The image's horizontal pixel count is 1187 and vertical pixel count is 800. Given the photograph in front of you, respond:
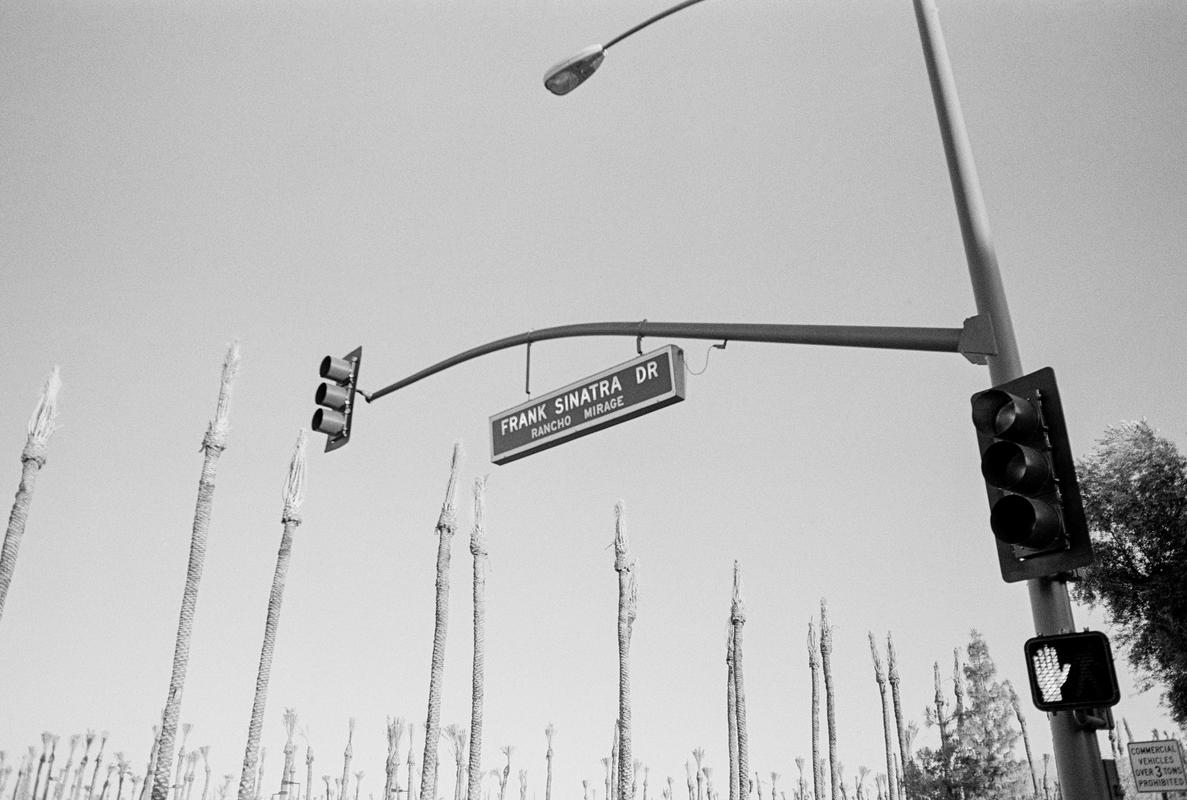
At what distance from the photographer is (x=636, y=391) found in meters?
7.67

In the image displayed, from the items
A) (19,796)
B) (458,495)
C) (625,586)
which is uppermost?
(458,495)

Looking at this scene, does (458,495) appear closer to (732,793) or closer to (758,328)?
(732,793)

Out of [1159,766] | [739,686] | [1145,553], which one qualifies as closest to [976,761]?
[739,686]

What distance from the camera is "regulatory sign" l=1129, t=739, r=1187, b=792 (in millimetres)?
11490

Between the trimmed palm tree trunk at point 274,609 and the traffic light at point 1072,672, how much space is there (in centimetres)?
3241

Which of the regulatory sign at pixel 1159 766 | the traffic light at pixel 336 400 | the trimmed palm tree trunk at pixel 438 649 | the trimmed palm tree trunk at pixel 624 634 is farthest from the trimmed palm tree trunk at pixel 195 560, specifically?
the regulatory sign at pixel 1159 766

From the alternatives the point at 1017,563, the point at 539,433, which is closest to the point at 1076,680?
the point at 1017,563

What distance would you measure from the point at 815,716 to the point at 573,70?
5431 centimetres

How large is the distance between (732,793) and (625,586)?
1431 centimetres

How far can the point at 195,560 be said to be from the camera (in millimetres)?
30703

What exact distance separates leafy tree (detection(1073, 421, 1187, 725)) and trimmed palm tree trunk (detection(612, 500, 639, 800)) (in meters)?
18.6

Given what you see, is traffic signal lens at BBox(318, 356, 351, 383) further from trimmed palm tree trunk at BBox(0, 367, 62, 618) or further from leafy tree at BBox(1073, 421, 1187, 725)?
trimmed palm tree trunk at BBox(0, 367, 62, 618)

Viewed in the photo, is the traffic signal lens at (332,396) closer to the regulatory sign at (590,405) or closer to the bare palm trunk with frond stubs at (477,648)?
the regulatory sign at (590,405)

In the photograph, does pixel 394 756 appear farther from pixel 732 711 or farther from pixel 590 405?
pixel 590 405
